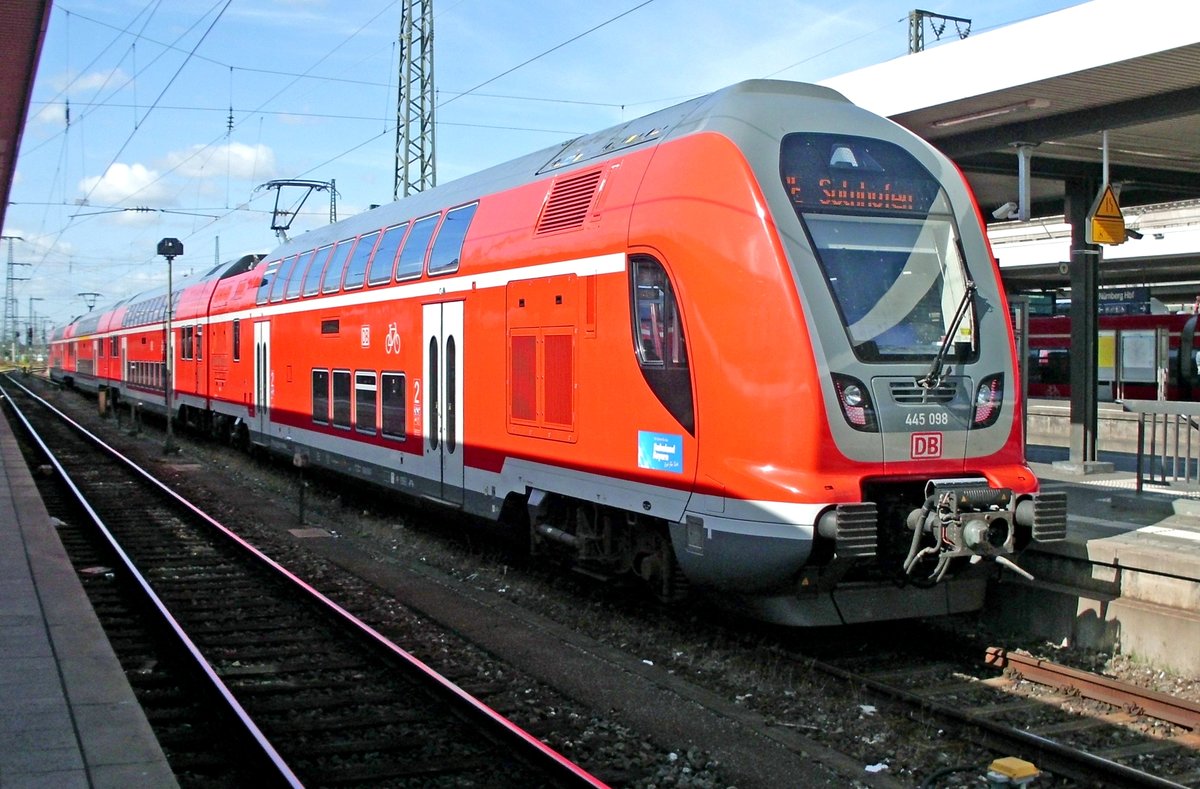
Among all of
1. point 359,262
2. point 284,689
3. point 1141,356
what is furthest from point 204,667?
point 1141,356

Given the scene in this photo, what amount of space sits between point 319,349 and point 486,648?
730 centimetres

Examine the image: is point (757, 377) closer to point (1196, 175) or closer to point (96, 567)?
point (96, 567)

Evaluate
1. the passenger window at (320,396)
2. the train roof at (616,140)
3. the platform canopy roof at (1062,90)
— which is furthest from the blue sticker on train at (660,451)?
the passenger window at (320,396)

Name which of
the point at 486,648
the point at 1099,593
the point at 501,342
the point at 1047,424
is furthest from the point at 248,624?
the point at 1047,424

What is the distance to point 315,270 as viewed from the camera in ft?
48.3

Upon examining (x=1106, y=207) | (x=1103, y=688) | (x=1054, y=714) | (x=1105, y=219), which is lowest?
(x=1054, y=714)

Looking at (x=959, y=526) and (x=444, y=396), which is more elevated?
(x=444, y=396)

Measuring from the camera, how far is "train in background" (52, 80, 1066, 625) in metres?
6.67

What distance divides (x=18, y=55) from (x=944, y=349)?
28.6 ft

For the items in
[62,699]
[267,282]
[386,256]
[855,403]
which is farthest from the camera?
[267,282]

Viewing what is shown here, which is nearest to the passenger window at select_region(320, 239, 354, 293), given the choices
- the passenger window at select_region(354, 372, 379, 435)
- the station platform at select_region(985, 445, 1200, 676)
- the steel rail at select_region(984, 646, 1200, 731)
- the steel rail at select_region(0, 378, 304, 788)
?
the passenger window at select_region(354, 372, 379, 435)

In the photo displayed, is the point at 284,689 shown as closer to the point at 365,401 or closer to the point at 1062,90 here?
the point at 365,401

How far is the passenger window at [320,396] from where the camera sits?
45.8ft

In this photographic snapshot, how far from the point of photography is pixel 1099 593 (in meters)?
7.84
